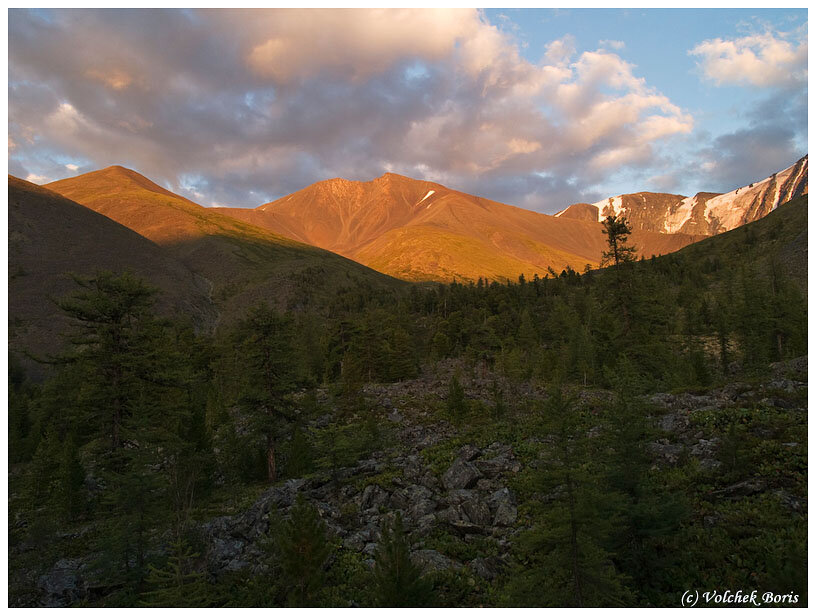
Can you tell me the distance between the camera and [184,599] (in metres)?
8.95

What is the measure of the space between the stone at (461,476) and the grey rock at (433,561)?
16.9 ft

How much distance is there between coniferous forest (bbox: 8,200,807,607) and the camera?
962 centimetres

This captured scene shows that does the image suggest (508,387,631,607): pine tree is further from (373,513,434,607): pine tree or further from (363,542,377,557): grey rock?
(363,542,377,557): grey rock

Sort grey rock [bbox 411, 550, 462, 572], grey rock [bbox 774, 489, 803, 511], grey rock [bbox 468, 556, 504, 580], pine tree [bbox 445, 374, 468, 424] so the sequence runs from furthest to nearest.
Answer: pine tree [bbox 445, 374, 468, 424] < grey rock [bbox 411, 550, 462, 572] < grey rock [bbox 468, 556, 504, 580] < grey rock [bbox 774, 489, 803, 511]

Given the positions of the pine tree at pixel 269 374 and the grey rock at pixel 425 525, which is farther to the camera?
the pine tree at pixel 269 374

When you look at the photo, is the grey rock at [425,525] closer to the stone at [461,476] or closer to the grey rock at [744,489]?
the stone at [461,476]

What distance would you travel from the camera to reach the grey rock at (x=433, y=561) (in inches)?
484

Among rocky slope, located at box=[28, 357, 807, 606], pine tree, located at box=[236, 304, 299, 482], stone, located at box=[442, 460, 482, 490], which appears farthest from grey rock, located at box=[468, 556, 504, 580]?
pine tree, located at box=[236, 304, 299, 482]

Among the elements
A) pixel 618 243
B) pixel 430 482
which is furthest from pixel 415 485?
pixel 618 243

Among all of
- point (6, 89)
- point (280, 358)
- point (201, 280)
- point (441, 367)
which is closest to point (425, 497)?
point (280, 358)

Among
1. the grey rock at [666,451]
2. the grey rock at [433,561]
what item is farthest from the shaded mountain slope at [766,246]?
the grey rock at [433,561]

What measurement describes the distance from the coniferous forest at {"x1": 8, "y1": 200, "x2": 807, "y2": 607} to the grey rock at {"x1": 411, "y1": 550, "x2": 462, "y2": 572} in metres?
0.13

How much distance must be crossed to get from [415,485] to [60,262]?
163557 millimetres
